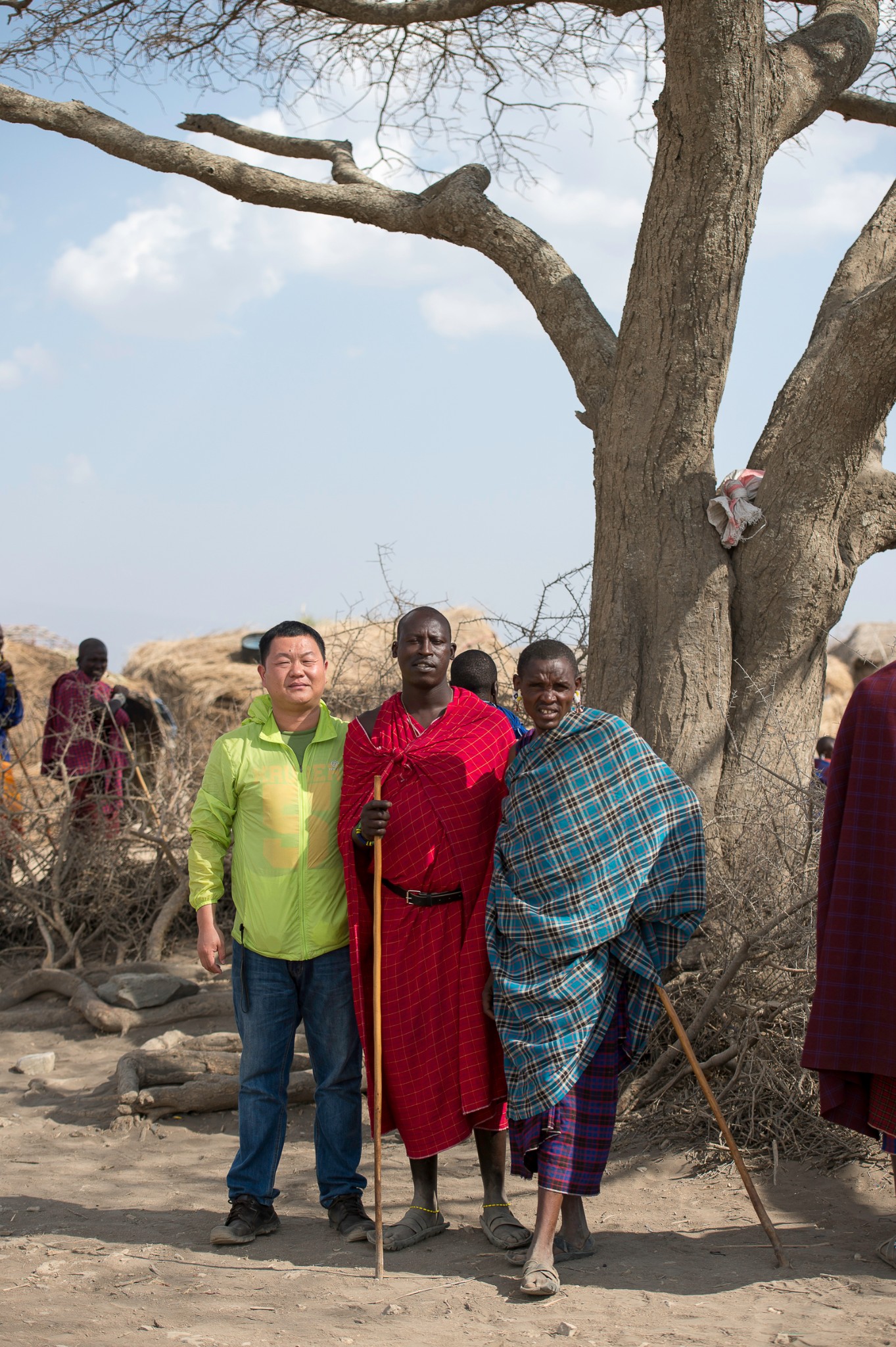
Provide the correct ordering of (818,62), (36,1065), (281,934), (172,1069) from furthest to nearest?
(36,1065), (818,62), (172,1069), (281,934)

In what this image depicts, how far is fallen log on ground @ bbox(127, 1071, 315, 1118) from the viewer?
488cm

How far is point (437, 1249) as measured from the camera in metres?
3.47

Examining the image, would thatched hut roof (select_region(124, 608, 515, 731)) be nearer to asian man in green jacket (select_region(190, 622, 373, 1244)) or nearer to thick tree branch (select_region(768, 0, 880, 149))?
thick tree branch (select_region(768, 0, 880, 149))

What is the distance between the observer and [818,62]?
5.42 metres

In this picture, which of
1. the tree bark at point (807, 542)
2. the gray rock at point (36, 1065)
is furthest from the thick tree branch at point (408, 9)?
the gray rock at point (36, 1065)

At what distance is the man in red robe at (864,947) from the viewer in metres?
3.18

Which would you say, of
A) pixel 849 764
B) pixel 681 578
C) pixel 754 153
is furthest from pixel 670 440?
pixel 849 764

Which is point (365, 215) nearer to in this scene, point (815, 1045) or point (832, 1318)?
point (815, 1045)

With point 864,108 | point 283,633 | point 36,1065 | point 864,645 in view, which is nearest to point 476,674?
point 283,633

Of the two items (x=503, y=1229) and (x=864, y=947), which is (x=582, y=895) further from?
(x=503, y=1229)

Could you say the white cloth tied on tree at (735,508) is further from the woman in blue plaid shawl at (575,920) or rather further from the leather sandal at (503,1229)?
the leather sandal at (503,1229)

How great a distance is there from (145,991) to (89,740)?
2.25 metres

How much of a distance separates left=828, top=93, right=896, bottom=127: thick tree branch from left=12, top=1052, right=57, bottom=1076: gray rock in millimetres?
6707

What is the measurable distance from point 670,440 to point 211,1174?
3432mm
